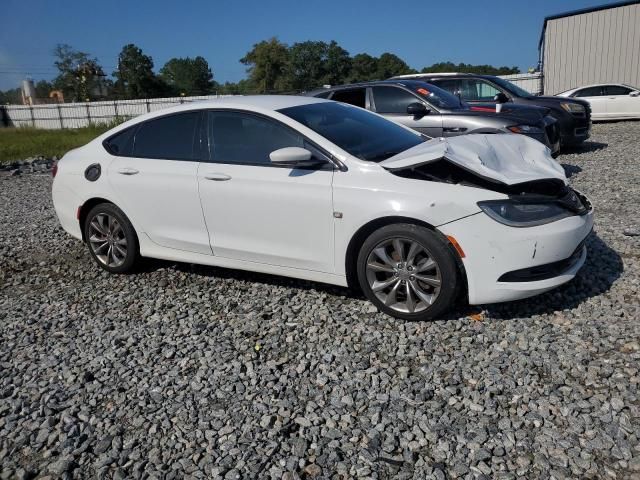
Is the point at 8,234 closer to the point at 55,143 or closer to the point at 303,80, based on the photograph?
the point at 55,143

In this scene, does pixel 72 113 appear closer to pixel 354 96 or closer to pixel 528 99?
pixel 354 96

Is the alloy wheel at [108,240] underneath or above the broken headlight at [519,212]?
underneath

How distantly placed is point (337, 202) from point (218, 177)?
42.4 inches

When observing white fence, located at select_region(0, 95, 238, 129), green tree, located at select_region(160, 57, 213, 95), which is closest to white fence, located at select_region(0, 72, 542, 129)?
white fence, located at select_region(0, 95, 238, 129)

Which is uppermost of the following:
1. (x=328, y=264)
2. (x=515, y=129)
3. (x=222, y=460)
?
(x=515, y=129)

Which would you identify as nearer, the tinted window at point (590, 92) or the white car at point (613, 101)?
the white car at point (613, 101)

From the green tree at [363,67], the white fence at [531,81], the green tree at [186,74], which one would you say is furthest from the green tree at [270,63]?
the white fence at [531,81]

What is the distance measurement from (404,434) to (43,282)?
413 centimetres

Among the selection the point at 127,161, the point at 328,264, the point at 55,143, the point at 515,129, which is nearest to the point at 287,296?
the point at 328,264

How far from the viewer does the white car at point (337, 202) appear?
3674 millimetres

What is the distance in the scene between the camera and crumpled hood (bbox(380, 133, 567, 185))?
378 centimetres

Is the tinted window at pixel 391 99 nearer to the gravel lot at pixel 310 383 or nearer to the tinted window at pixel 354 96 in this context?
the tinted window at pixel 354 96

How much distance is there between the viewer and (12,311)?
478cm

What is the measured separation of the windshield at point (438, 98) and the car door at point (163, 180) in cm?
500
